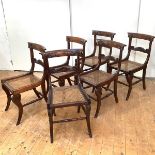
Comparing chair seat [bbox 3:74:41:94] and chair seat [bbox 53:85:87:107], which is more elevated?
chair seat [bbox 3:74:41:94]

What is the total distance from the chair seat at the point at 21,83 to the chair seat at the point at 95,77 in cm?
60

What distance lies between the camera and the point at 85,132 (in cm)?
246

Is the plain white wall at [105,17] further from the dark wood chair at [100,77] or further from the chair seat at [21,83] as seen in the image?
the chair seat at [21,83]

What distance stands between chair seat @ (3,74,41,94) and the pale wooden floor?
439 millimetres

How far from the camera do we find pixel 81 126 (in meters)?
2.56

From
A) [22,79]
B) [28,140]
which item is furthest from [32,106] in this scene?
[28,140]

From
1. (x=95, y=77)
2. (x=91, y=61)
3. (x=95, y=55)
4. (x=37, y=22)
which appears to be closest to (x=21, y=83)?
(x=95, y=77)

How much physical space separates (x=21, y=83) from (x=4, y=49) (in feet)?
5.78

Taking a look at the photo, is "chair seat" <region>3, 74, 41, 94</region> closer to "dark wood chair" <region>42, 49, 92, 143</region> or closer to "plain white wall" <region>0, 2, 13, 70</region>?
"dark wood chair" <region>42, 49, 92, 143</region>

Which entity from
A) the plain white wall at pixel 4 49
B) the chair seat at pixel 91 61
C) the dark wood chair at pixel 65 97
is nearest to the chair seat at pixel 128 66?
the chair seat at pixel 91 61

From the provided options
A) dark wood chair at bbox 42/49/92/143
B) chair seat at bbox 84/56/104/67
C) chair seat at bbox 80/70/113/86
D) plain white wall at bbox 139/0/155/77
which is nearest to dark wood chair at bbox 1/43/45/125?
dark wood chair at bbox 42/49/92/143

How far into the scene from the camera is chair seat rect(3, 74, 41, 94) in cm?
253

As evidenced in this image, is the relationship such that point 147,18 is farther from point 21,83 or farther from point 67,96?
point 21,83

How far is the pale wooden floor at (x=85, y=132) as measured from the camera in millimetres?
2209
